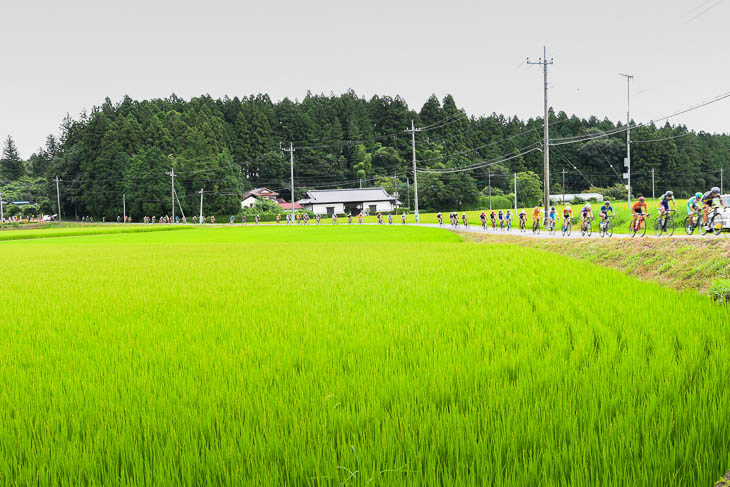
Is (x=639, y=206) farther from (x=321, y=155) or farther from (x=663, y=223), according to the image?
(x=321, y=155)

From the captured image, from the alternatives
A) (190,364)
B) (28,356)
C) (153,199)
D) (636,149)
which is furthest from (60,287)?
(636,149)

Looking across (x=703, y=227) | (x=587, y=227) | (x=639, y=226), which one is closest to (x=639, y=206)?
(x=639, y=226)

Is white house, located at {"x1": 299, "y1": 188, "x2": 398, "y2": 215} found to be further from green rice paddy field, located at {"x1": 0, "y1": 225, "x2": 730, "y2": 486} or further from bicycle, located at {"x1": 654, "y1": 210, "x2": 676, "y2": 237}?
green rice paddy field, located at {"x1": 0, "y1": 225, "x2": 730, "y2": 486}

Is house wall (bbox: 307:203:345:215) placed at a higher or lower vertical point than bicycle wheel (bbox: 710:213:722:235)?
higher

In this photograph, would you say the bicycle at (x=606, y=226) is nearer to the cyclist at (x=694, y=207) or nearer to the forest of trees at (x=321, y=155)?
the cyclist at (x=694, y=207)

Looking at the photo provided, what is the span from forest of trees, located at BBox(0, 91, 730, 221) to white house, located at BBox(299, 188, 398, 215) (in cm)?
647

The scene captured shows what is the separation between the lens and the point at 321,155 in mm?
115688

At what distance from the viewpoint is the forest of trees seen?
93.4 meters

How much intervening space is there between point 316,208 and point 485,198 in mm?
30555

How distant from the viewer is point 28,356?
4.84 metres

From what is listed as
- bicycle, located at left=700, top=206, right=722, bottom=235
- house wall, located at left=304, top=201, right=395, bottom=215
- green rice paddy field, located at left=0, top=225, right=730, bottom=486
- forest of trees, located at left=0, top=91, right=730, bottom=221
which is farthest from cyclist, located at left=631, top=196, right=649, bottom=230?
house wall, located at left=304, top=201, right=395, bottom=215

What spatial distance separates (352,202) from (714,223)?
3176 inches

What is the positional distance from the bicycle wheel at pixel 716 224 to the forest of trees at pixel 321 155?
244ft

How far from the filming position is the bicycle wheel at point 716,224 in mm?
17828
